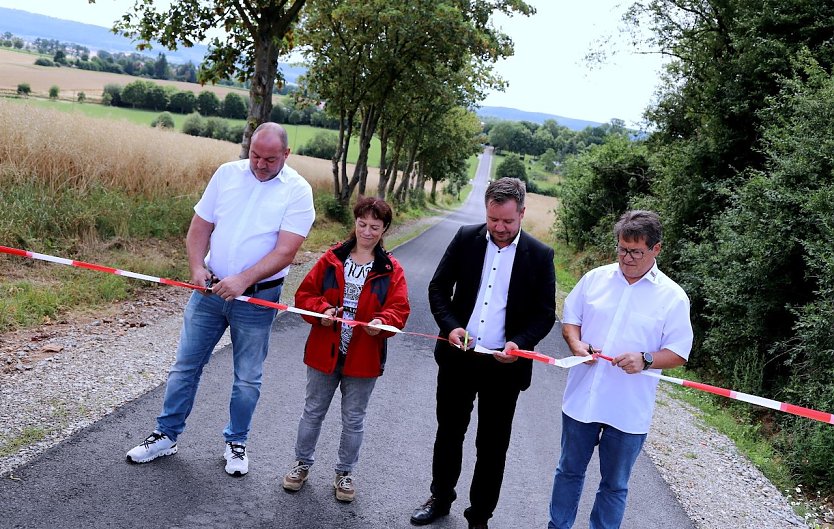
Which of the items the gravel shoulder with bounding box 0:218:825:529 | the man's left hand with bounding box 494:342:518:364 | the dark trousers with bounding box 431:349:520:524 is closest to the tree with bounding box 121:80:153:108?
the gravel shoulder with bounding box 0:218:825:529

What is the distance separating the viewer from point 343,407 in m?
4.32

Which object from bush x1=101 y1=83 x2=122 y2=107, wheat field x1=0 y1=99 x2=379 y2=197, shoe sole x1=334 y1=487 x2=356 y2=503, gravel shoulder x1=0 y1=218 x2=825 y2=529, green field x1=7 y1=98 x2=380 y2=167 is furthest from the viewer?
bush x1=101 y1=83 x2=122 y2=107

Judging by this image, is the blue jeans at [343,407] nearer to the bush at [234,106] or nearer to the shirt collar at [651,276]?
the shirt collar at [651,276]

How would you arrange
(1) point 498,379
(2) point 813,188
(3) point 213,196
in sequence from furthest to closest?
1. (2) point 813,188
2. (3) point 213,196
3. (1) point 498,379

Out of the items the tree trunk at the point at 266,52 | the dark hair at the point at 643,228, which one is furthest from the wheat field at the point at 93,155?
the dark hair at the point at 643,228

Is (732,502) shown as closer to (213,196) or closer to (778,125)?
(213,196)

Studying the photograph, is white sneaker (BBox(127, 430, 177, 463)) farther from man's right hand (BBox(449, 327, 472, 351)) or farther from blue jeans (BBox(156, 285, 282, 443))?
man's right hand (BBox(449, 327, 472, 351))

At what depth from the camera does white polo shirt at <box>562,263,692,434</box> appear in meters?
3.65

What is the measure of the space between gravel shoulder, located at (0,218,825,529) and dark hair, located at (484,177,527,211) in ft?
9.79

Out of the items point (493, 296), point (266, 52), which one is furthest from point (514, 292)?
point (266, 52)

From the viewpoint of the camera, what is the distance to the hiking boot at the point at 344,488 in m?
4.27

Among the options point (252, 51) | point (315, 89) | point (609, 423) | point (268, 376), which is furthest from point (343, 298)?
point (315, 89)

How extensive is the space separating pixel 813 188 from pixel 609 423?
6.81 meters

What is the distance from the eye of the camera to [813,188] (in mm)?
8742
